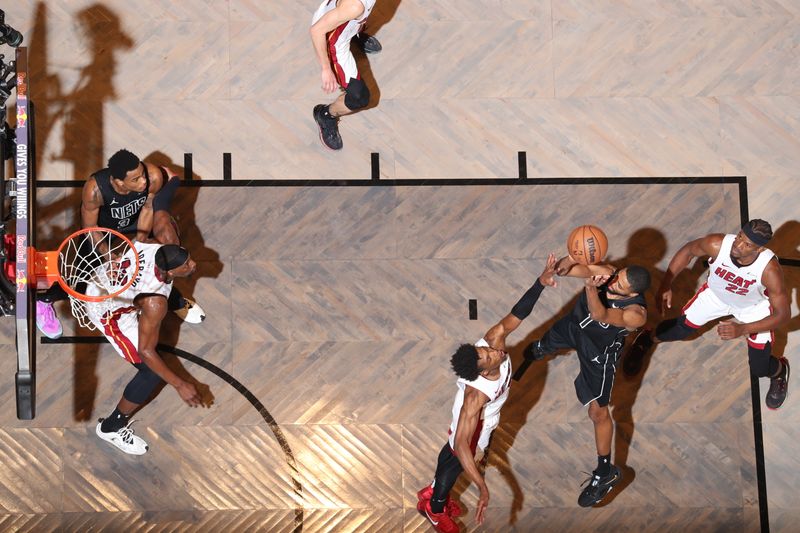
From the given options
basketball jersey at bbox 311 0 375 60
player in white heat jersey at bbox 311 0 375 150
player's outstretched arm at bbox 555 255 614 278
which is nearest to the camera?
player's outstretched arm at bbox 555 255 614 278

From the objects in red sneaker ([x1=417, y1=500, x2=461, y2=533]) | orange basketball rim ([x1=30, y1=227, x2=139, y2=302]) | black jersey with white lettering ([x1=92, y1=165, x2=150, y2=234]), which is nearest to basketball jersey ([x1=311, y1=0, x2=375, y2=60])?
black jersey with white lettering ([x1=92, y1=165, x2=150, y2=234])

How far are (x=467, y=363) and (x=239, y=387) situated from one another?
85.4 inches

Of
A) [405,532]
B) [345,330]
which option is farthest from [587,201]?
[405,532]

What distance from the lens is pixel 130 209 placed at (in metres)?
6.30

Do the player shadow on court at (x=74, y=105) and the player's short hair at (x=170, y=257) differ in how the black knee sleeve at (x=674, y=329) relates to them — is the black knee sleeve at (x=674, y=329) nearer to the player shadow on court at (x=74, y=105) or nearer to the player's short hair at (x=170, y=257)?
the player's short hair at (x=170, y=257)

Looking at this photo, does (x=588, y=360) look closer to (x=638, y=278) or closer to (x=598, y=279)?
(x=598, y=279)

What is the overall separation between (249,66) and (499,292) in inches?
110

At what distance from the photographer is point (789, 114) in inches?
285

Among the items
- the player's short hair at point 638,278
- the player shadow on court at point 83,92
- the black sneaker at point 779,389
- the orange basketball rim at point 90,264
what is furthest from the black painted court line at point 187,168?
the black sneaker at point 779,389

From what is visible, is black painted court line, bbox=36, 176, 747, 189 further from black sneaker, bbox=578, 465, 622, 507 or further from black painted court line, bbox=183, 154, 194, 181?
black sneaker, bbox=578, 465, 622, 507

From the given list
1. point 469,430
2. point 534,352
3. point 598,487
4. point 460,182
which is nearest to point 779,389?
point 598,487

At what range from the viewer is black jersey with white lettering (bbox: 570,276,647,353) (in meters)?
5.80

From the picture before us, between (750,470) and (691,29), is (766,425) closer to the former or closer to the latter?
(750,470)

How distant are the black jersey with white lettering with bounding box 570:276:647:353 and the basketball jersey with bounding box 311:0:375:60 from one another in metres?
2.62
